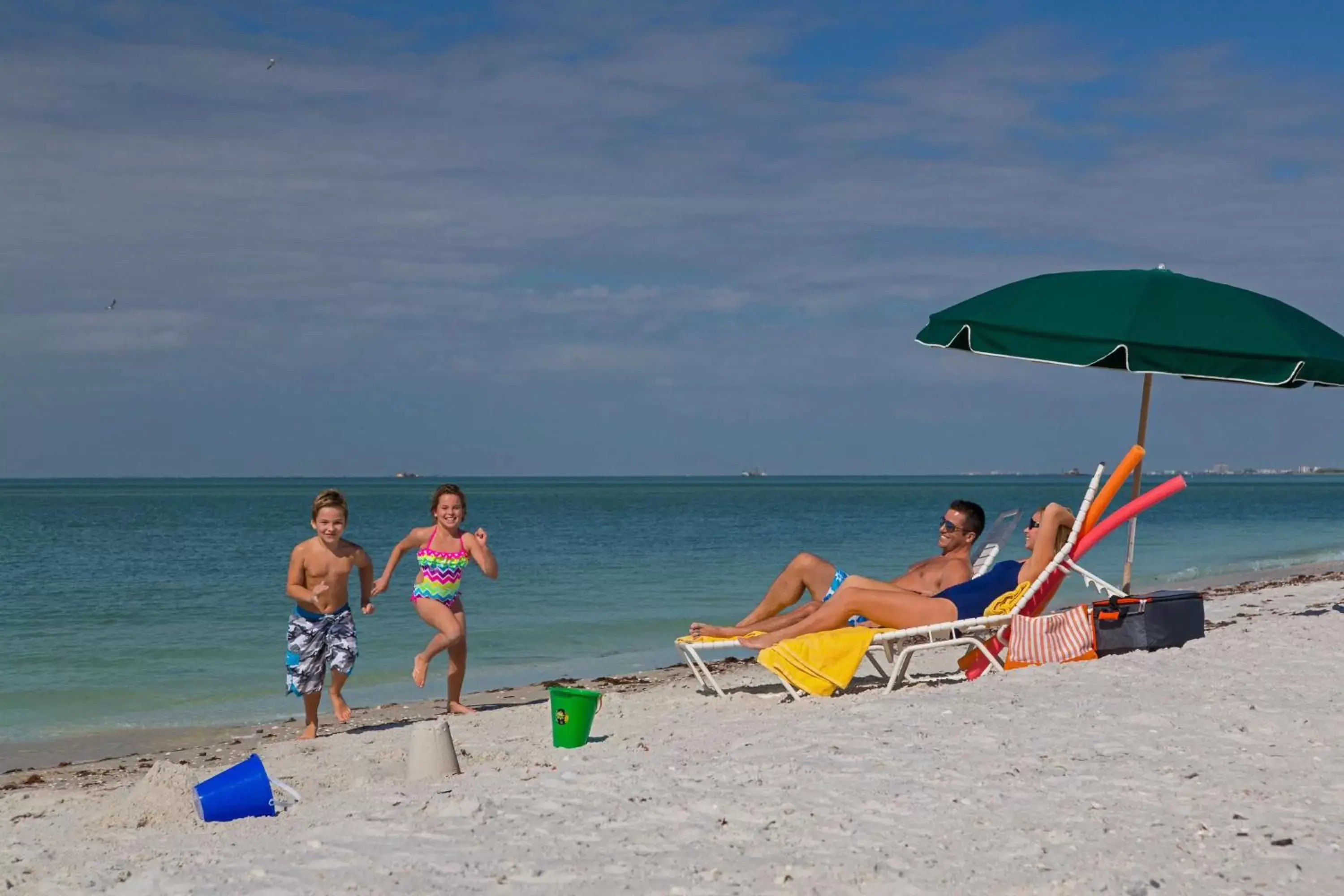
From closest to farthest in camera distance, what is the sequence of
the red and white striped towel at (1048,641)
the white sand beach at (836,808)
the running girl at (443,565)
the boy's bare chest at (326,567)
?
the white sand beach at (836,808), the red and white striped towel at (1048,641), the boy's bare chest at (326,567), the running girl at (443,565)

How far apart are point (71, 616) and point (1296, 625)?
12570mm

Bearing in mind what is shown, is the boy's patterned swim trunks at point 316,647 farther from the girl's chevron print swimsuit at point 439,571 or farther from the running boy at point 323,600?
the girl's chevron print swimsuit at point 439,571

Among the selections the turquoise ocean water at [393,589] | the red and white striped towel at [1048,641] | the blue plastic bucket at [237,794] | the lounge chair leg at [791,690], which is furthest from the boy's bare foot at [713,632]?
the turquoise ocean water at [393,589]

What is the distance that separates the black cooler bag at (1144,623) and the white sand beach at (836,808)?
0.26m

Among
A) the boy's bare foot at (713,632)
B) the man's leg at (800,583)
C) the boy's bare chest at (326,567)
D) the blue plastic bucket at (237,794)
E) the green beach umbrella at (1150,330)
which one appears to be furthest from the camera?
the man's leg at (800,583)

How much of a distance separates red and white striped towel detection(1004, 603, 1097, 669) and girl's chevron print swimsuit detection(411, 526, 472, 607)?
281cm

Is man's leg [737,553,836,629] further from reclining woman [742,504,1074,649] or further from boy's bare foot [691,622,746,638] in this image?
reclining woman [742,504,1074,649]

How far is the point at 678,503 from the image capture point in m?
66.3

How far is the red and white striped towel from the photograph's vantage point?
6.33 metres

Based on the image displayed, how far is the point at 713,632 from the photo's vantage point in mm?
6754

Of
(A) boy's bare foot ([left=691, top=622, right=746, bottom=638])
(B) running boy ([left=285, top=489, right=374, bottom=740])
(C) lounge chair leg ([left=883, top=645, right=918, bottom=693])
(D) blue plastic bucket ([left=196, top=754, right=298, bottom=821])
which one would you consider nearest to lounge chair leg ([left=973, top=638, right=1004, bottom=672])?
(C) lounge chair leg ([left=883, top=645, right=918, bottom=693])

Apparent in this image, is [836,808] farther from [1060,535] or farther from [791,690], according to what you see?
[1060,535]

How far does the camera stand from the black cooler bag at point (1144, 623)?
638cm

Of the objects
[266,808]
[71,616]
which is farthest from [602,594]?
[266,808]
